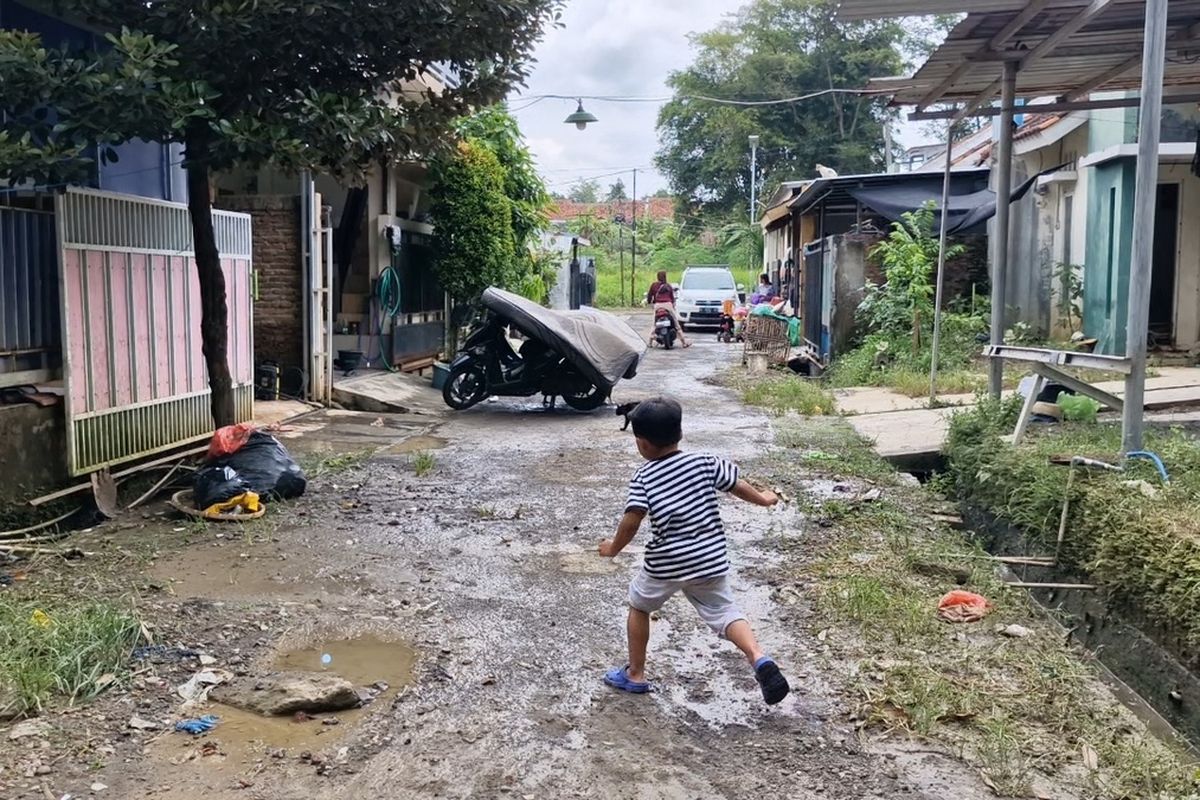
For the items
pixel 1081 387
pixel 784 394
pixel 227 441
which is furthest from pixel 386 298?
pixel 1081 387

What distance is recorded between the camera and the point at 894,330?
47.3 feet

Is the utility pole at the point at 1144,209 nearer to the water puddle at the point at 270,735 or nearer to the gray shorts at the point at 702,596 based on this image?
the gray shorts at the point at 702,596

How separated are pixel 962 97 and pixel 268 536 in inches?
276

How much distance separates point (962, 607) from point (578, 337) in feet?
23.6

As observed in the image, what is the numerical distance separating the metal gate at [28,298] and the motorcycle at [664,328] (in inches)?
615

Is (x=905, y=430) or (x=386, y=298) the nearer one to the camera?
(x=905, y=430)

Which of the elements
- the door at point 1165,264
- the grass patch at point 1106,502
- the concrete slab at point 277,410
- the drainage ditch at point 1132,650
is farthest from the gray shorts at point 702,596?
the door at point 1165,264

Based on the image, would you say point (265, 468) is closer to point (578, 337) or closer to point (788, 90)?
point (578, 337)

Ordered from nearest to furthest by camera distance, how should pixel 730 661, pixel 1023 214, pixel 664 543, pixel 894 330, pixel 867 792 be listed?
pixel 867 792 < pixel 664 543 < pixel 730 661 < pixel 894 330 < pixel 1023 214

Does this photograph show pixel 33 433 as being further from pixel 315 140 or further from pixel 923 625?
pixel 923 625

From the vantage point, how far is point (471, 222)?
15.3 meters

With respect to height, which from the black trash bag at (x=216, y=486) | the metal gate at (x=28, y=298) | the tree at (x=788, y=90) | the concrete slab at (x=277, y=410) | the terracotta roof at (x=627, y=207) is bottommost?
the black trash bag at (x=216, y=486)

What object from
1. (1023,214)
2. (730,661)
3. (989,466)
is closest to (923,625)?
(730,661)

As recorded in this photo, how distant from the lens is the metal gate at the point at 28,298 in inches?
251
